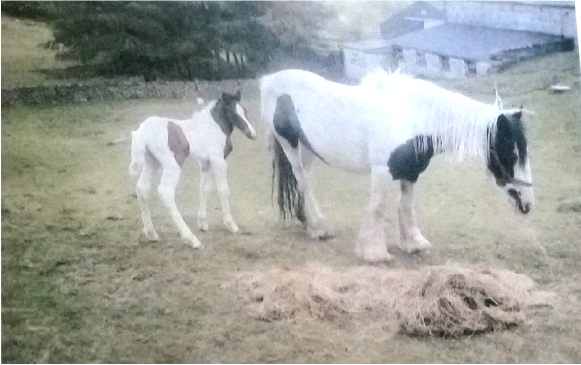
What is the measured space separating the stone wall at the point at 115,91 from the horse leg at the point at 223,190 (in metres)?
0.19

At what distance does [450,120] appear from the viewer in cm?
183

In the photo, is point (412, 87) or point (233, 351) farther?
point (412, 87)

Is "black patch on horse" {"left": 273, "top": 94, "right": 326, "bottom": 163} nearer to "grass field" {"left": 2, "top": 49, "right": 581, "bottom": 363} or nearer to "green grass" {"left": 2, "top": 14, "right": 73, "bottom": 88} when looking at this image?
"grass field" {"left": 2, "top": 49, "right": 581, "bottom": 363}

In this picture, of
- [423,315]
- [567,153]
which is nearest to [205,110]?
[423,315]

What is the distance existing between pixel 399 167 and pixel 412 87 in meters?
0.23

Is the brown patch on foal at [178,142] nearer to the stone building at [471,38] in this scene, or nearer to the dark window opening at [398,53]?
the stone building at [471,38]

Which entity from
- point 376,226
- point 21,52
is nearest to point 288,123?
point 376,226

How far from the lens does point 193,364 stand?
5.30ft

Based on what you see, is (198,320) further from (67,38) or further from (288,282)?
(67,38)

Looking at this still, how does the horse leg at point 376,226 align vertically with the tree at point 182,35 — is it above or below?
below

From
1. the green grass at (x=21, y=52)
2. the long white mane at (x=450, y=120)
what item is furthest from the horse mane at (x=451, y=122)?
the green grass at (x=21, y=52)

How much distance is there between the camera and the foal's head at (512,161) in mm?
1837

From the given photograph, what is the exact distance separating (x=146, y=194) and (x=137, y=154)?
107 millimetres

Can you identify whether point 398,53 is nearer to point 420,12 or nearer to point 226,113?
point 420,12
